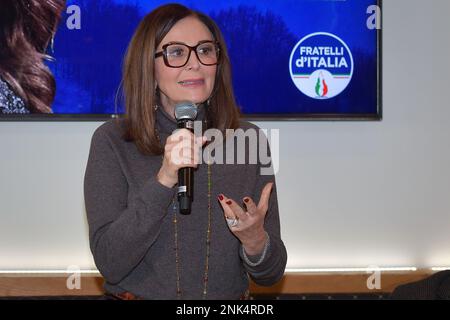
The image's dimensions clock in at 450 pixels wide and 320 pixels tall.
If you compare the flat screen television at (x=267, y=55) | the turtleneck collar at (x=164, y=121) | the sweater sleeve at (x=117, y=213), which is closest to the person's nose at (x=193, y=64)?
the turtleneck collar at (x=164, y=121)

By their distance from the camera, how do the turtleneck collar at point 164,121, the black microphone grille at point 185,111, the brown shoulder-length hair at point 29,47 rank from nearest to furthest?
the black microphone grille at point 185,111, the turtleneck collar at point 164,121, the brown shoulder-length hair at point 29,47

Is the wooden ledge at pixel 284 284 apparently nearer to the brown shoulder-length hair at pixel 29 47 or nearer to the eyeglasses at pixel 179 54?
the brown shoulder-length hair at pixel 29 47

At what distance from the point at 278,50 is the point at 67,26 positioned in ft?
3.27

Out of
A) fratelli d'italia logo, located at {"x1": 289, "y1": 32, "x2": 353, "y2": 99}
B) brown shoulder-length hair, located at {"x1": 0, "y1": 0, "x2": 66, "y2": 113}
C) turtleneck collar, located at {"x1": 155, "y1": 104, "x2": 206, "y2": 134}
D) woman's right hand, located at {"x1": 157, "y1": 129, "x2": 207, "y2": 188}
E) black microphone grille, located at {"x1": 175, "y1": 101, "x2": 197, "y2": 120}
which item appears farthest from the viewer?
fratelli d'italia logo, located at {"x1": 289, "y1": 32, "x2": 353, "y2": 99}

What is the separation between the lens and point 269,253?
1717mm

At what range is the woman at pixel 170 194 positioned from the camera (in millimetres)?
1598

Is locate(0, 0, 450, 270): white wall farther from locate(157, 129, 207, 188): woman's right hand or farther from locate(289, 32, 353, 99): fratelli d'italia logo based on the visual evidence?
locate(157, 129, 207, 188): woman's right hand

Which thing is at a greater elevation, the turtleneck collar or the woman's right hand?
the turtleneck collar

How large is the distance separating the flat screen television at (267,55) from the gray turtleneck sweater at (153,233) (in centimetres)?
137

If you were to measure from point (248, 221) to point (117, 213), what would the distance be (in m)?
0.34

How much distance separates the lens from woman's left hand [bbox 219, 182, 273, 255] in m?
1.60

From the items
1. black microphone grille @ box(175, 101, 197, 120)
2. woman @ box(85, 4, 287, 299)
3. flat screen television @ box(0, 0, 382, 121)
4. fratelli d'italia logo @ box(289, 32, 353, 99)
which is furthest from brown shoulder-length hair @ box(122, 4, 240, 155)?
fratelli d'italia logo @ box(289, 32, 353, 99)
